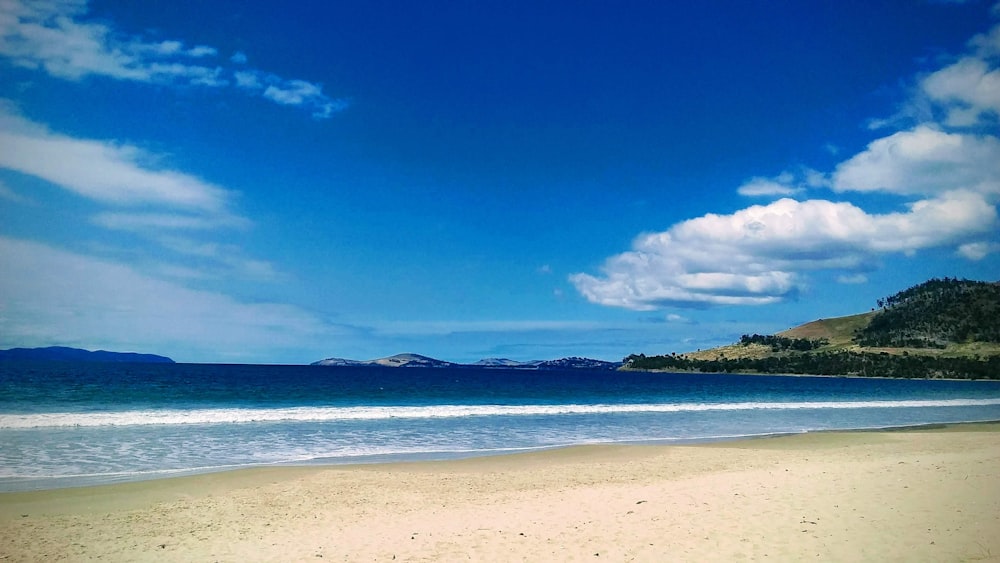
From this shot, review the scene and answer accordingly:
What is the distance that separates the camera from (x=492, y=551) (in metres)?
8.34

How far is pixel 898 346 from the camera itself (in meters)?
154

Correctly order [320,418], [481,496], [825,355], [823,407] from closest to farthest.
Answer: [481,496] → [320,418] → [823,407] → [825,355]

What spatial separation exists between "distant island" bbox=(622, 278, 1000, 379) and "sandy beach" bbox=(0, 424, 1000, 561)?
130m

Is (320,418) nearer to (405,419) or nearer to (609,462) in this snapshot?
(405,419)

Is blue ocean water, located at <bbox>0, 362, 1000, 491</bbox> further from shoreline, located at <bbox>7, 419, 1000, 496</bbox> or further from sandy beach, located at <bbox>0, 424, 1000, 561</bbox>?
sandy beach, located at <bbox>0, 424, 1000, 561</bbox>

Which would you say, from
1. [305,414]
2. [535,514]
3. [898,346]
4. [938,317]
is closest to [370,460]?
[535,514]

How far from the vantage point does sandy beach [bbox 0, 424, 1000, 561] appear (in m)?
8.36

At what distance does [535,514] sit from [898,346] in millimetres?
177903

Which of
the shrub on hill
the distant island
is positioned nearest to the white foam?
the distant island

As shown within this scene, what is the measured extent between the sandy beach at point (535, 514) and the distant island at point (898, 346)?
5126 inches

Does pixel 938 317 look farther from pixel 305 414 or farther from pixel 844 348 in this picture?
pixel 305 414

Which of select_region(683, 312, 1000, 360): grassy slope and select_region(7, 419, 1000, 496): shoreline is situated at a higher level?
select_region(683, 312, 1000, 360): grassy slope

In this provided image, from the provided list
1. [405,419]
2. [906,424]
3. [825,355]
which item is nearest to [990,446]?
[906,424]

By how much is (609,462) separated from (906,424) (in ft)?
76.7
